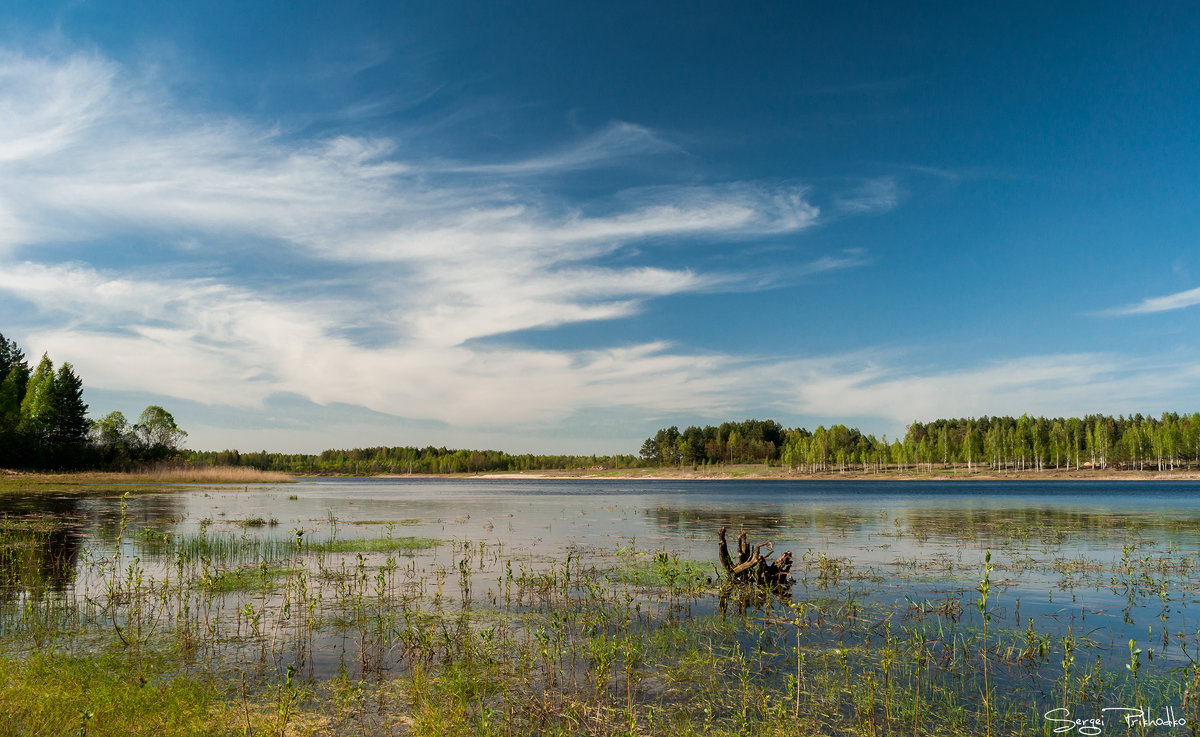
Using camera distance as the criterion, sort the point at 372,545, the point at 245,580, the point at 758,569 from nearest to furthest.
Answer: the point at 758,569 < the point at 245,580 < the point at 372,545

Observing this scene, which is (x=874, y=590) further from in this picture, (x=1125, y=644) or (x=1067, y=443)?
(x=1067, y=443)

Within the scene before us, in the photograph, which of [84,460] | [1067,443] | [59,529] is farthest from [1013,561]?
[1067,443]

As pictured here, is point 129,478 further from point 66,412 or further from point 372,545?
point 372,545

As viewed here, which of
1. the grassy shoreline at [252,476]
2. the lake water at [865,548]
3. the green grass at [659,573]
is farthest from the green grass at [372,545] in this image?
the grassy shoreline at [252,476]

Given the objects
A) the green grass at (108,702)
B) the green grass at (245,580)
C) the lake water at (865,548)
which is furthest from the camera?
the green grass at (245,580)

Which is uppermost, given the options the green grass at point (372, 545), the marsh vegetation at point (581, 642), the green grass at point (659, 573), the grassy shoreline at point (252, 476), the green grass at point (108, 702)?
the green grass at point (108, 702)

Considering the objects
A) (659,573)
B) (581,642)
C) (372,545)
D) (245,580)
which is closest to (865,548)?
(659,573)

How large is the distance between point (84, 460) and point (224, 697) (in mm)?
107950

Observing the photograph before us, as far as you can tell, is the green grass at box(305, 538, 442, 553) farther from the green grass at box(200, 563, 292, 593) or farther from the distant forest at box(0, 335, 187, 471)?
the distant forest at box(0, 335, 187, 471)

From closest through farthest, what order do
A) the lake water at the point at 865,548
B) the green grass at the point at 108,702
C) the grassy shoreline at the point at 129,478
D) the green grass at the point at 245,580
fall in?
the green grass at the point at 108,702
the lake water at the point at 865,548
the green grass at the point at 245,580
the grassy shoreline at the point at 129,478

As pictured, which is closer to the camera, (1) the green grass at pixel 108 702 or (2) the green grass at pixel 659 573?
(1) the green grass at pixel 108 702

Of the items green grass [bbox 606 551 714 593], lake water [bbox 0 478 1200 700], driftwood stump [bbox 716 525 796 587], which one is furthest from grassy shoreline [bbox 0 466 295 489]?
driftwood stump [bbox 716 525 796 587]

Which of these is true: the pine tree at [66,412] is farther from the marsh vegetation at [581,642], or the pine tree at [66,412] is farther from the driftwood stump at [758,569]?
the driftwood stump at [758,569]

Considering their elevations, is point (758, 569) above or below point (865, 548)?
above
